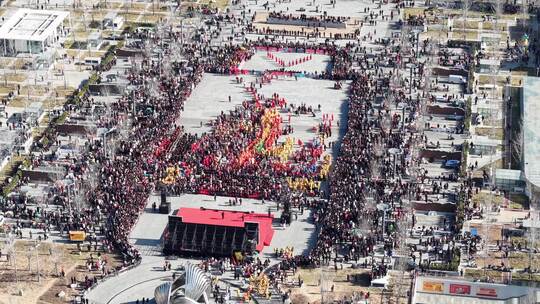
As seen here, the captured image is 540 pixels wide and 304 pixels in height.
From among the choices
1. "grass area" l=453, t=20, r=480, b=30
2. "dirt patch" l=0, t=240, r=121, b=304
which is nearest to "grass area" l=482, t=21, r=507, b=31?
"grass area" l=453, t=20, r=480, b=30

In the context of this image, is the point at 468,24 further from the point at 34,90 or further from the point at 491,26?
the point at 34,90

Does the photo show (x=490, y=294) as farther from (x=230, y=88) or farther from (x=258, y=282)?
(x=230, y=88)

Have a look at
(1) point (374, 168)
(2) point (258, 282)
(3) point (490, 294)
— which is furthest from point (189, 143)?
(3) point (490, 294)

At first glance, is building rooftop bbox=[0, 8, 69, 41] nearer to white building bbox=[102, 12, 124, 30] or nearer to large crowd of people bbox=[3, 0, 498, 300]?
white building bbox=[102, 12, 124, 30]

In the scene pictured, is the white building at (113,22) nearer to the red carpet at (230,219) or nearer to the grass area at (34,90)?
the grass area at (34,90)

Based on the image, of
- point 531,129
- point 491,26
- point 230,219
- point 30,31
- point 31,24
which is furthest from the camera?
point 491,26

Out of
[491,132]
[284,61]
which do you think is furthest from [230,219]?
[284,61]
